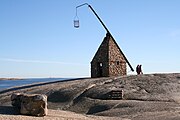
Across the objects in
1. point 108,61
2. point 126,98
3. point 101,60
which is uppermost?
point 101,60

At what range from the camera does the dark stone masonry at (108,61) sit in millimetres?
31797

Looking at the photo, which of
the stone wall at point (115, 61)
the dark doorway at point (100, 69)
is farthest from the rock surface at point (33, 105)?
the dark doorway at point (100, 69)

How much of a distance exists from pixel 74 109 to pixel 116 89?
3.57 metres

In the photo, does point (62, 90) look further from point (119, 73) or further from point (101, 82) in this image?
point (119, 73)

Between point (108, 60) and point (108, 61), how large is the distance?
9cm

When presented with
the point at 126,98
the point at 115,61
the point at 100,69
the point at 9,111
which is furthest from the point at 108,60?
the point at 9,111

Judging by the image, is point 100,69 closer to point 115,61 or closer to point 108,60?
point 108,60

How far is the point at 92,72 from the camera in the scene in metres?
33.2

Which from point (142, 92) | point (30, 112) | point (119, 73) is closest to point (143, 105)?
point (142, 92)

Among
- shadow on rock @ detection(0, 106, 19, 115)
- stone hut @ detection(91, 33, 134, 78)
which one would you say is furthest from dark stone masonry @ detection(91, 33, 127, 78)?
shadow on rock @ detection(0, 106, 19, 115)

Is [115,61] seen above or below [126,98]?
above

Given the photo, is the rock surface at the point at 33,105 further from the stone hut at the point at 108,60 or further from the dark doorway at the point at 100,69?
the dark doorway at the point at 100,69

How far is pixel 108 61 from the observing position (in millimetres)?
31641

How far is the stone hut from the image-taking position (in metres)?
31.8
